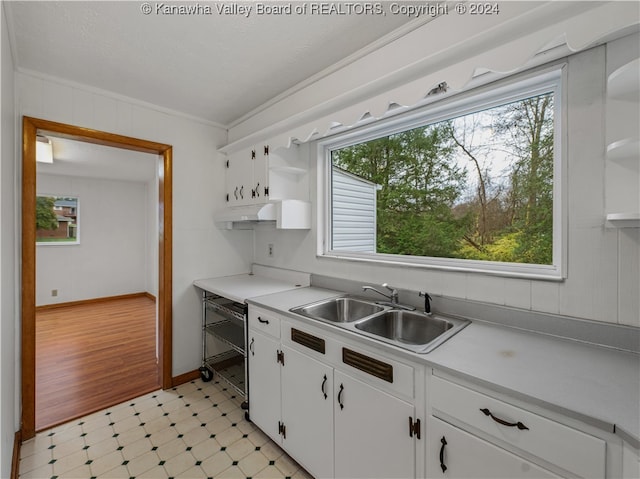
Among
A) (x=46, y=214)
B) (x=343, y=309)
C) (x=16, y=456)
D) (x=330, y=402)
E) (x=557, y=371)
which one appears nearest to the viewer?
(x=557, y=371)

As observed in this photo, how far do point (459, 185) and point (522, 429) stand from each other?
134cm

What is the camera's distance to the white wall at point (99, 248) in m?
5.21

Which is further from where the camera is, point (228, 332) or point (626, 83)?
point (228, 332)

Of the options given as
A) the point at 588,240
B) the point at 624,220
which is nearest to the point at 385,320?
the point at 588,240

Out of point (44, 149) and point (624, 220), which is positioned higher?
point (44, 149)

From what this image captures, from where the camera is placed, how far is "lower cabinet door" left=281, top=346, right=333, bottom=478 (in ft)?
5.17

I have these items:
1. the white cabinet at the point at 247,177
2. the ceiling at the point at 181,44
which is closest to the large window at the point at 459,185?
the white cabinet at the point at 247,177

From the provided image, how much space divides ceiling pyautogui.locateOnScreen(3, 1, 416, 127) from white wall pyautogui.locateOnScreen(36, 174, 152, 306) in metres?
4.15

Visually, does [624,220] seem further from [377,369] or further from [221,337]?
[221,337]

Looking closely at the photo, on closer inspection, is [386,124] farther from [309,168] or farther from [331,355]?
[331,355]

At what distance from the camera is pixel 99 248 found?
5.70 meters

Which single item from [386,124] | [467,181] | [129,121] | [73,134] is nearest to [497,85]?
[467,181]

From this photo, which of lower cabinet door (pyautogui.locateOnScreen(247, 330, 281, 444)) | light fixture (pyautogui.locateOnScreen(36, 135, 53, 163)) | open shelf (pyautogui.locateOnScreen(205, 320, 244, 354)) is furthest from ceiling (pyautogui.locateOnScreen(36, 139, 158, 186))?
lower cabinet door (pyautogui.locateOnScreen(247, 330, 281, 444))

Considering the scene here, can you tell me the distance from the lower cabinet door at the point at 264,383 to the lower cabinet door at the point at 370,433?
51 centimetres
